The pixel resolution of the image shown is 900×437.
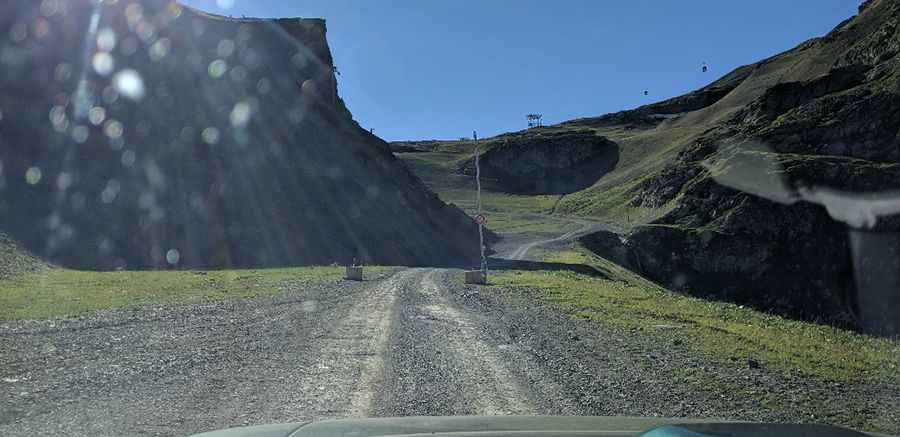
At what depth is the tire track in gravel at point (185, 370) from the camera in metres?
6.65

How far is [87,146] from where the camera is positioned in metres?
42.1

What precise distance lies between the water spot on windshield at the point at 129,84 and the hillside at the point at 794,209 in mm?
40159

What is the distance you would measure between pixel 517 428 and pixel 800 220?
58.0 m

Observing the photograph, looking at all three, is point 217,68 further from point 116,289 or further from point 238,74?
point 116,289

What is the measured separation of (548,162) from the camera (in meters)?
154

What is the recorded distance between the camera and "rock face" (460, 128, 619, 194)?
474 feet

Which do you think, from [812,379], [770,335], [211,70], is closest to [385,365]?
[812,379]

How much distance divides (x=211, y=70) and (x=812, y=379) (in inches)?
1991

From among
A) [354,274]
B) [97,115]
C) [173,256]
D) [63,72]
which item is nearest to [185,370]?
[354,274]

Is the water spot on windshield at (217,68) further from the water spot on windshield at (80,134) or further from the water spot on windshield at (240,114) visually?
the water spot on windshield at (80,134)

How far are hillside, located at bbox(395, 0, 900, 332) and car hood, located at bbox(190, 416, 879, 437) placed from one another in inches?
1552

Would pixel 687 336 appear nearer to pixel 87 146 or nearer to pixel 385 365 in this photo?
pixel 385 365

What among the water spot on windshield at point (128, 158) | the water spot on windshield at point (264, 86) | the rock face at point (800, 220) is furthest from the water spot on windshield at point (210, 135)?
the rock face at point (800, 220)

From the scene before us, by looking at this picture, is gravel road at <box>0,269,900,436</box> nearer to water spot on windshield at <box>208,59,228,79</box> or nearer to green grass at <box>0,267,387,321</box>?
green grass at <box>0,267,387,321</box>
